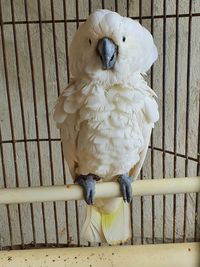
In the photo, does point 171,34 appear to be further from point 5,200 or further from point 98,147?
point 5,200

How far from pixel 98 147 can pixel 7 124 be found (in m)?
0.65

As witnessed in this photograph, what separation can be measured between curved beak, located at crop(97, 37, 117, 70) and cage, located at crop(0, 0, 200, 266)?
42 cm

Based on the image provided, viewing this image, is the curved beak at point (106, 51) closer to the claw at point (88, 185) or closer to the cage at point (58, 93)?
the claw at point (88, 185)

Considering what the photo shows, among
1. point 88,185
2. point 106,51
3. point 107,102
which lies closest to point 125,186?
point 88,185

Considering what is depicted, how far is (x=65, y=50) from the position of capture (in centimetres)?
142

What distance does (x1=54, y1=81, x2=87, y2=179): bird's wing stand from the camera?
3.12 feet

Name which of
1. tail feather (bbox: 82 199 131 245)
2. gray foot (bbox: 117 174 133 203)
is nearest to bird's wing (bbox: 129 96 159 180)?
gray foot (bbox: 117 174 133 203)

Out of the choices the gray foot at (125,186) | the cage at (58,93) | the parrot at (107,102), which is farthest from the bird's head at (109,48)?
the cage at (58,93)

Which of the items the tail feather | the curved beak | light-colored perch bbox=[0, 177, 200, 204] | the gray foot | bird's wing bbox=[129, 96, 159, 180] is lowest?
the tail feather

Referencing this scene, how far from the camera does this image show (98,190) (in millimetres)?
845

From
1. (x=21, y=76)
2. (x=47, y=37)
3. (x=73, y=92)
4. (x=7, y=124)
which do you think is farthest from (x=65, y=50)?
(x=73, y=92)

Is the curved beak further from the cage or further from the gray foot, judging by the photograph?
the cage

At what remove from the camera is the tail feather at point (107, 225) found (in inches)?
45.2

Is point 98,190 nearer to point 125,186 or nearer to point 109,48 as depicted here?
point 125,186
